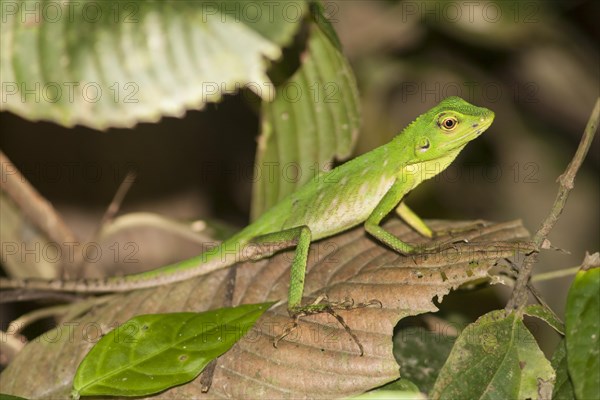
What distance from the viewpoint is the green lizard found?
2.74m

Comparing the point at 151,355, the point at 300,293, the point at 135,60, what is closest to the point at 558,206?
the point at 300,293

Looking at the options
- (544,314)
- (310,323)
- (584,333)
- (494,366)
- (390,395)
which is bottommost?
(310,323)

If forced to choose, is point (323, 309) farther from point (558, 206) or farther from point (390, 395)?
point (558, 206)

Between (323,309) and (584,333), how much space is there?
31.8 inches

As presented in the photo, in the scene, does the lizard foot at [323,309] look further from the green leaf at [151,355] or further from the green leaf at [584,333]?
the green leaf at [584,333]

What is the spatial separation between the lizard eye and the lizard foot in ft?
2.86

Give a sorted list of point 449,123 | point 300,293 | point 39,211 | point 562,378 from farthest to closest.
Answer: point 39,211 < point 449,123 < point 300,293 < point 562,378

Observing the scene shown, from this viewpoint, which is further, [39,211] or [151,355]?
[39,211]

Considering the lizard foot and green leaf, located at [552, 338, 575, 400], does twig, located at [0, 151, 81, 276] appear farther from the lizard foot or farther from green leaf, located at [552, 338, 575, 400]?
green leaf, located at [552, 338, 575, 400]

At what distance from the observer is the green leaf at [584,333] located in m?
1.72

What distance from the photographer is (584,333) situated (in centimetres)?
179

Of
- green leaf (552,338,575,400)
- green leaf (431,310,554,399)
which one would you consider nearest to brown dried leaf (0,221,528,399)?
green leaf (431,310,554,399)

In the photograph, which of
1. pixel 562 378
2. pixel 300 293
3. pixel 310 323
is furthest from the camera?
pixel 300 293

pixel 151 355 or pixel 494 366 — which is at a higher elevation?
pixel 494 366
